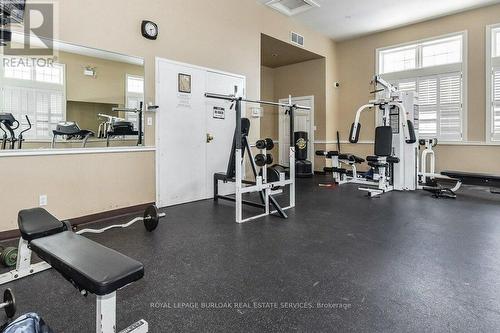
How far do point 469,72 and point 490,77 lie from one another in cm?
40

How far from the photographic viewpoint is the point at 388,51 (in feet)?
25.3

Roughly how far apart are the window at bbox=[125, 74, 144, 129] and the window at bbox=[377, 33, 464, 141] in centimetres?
633

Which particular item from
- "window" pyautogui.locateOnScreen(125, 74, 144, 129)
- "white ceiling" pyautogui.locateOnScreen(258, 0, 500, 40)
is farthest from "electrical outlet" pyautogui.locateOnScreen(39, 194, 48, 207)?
"white ceiling" pyautogui.locateOnScreen(258, 0, 500, 40)

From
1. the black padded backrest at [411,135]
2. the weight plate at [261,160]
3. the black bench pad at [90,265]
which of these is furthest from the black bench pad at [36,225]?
the black padded backrest at [411,135]

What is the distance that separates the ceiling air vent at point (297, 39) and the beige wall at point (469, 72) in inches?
76.0

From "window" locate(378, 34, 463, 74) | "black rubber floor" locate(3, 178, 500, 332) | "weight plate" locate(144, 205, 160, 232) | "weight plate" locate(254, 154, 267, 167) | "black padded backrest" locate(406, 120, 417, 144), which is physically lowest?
"black rubber floor" locate(3, 178, 500, 332)

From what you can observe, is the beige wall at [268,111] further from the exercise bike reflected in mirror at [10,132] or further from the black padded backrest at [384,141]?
the exercise bike reflected in mirror at [10,132]

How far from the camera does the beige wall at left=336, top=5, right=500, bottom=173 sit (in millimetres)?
6305

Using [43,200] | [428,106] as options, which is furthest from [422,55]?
[43,200]

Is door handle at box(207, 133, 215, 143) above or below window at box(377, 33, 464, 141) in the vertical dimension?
below

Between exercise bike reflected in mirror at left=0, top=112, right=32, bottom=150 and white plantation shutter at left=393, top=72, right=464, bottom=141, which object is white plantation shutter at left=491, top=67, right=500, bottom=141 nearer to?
white plantation shutter at left=393, top=72, right=464, bottom=141

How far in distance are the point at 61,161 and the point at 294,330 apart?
3.26 meters

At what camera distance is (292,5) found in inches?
244

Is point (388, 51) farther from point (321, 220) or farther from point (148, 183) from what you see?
point (148, 183)
